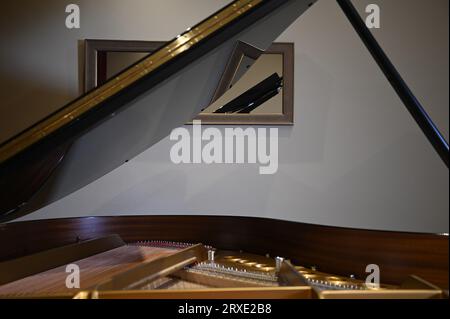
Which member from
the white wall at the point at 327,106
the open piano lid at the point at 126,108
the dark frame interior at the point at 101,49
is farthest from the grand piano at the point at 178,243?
the dark frame interior at the point at 101,49

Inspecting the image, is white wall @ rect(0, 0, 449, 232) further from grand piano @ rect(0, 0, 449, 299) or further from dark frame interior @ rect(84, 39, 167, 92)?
grand piano @ rect(0, 0, 449, 299)

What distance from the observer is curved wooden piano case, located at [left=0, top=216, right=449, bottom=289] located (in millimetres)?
1095

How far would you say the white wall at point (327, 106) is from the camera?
2.40m

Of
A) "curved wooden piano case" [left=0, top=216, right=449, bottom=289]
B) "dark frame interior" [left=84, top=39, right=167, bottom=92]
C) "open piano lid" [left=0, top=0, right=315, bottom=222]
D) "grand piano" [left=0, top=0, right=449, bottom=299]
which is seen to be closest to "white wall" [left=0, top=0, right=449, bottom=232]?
"dark frame interior" [left=84, top=39, right=167, bottom=92]

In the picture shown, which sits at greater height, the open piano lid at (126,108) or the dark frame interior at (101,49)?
the dark frame interior at (101,49)

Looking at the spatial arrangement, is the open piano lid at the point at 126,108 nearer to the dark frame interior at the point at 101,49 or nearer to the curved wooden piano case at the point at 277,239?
the curved wooden piano case at the point at 277,239

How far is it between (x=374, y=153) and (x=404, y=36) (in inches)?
33.9

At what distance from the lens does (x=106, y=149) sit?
1318 mm

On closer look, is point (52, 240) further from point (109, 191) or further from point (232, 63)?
point (232, 63)

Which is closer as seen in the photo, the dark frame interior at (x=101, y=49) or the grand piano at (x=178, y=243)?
the grand piano at (x=178, y=243)

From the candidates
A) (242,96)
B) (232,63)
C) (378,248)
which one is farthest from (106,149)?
(242,96)

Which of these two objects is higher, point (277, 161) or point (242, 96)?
point (242, 96)

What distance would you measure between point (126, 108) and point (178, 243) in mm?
1148

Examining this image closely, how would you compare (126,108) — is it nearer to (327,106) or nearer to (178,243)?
(178,243)
